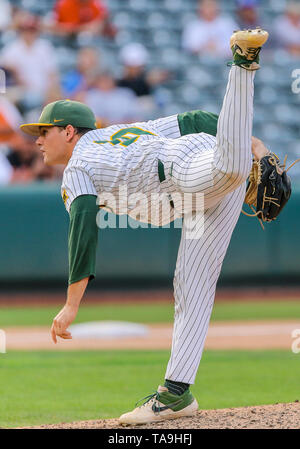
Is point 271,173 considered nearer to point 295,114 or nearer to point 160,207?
point 160,207

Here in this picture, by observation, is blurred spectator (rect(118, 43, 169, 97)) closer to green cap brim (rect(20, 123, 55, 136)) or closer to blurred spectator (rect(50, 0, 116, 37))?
blurred spectator (rect(50, 0, 116, 37))

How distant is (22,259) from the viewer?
7688mm

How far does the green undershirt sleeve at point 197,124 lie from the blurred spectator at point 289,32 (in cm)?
761

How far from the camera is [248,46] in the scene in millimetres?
2473

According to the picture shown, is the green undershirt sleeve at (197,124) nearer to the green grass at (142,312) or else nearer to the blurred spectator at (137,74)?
the green grass at (142,312)

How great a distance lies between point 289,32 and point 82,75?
11.0 feet

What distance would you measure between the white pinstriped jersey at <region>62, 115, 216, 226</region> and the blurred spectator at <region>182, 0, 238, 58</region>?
6.99 meters

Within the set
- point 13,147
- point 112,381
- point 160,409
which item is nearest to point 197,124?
point 160,409

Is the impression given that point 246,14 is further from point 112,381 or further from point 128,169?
point 128,169

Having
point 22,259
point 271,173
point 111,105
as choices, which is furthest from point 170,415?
point 111,105

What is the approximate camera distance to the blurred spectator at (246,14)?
10125 mm

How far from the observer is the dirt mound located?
291 centimetres

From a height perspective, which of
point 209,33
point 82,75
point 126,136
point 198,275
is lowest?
point 198,275

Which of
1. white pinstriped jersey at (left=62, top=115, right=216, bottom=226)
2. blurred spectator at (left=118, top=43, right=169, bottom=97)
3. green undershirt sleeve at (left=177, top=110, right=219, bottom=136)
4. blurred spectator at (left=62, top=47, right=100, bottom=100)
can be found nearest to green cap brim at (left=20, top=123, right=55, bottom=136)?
white pinstriped jersey at (left=62, top=115, right=216, bottom=226)
